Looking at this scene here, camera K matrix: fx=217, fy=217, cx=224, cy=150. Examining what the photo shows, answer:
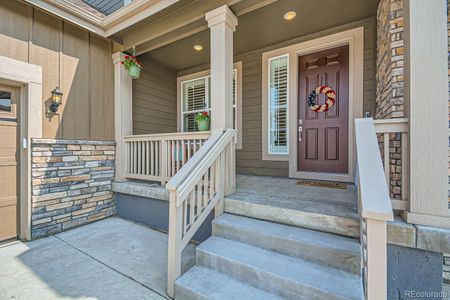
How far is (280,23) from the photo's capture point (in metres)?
3.31

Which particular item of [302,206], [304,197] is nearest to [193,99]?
[304,197]

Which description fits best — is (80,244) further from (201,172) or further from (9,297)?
(201,172)

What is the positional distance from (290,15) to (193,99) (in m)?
2.72

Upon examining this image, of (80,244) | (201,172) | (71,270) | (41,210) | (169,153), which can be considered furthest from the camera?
(169,153)

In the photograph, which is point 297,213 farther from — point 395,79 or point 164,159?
point 164,159

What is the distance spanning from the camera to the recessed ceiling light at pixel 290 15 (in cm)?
305

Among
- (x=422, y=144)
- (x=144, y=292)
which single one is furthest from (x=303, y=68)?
(x=144, y=292)

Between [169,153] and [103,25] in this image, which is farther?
[103,25]

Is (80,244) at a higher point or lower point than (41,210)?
lower

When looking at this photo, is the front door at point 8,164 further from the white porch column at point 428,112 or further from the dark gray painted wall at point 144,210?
the white porch column at point 428,112

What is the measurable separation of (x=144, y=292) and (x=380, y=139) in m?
2.97

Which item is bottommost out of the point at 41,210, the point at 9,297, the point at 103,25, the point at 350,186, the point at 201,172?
the point at 9,297

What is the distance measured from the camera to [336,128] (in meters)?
3.49

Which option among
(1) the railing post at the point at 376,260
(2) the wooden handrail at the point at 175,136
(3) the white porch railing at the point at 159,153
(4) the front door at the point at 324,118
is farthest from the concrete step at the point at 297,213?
(4) the front door at the point at 324,118
